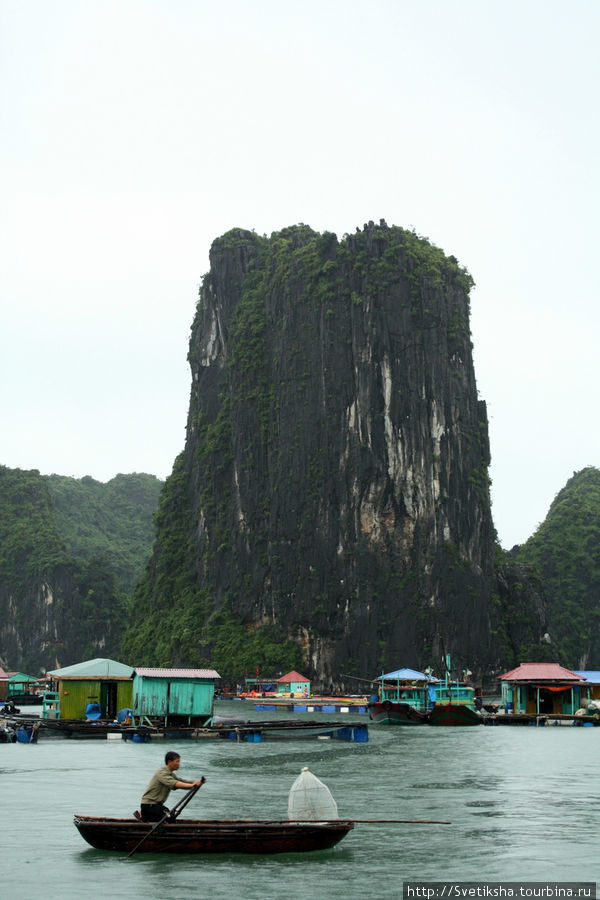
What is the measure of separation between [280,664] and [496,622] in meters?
19.7

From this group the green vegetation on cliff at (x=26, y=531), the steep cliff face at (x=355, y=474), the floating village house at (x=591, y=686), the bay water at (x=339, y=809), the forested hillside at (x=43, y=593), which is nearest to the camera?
the bay water at (x=339, y=809)

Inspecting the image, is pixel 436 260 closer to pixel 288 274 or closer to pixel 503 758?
pixel 288 274

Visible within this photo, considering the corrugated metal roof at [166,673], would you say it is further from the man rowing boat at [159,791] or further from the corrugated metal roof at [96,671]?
the man rowing boat at [159,791]

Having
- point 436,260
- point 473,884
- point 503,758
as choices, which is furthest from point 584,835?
point 436,260

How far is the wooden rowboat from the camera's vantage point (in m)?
16.8

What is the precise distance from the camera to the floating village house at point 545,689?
58.3m

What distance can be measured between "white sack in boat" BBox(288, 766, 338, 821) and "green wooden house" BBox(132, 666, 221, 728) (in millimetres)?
26187

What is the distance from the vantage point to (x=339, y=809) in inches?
886

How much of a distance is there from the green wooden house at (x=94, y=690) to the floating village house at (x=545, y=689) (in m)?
21.7

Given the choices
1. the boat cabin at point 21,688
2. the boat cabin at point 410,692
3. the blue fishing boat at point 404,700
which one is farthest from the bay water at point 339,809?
the boat cabin at point 21,688

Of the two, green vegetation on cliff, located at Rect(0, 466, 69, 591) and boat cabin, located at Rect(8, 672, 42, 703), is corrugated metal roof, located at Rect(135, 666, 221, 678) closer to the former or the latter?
boat cabin, located at Rect(8, 672, 42, 703)

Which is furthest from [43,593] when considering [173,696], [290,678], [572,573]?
[173,696]

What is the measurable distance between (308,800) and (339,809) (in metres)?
5.70

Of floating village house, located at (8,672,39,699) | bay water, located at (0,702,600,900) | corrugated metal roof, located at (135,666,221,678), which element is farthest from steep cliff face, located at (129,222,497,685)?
bay water, located at (0,702,600,900)
